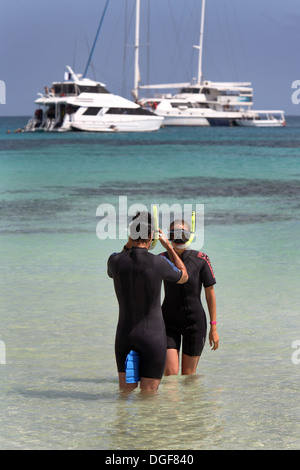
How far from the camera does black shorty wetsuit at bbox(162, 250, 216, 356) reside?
552 cm

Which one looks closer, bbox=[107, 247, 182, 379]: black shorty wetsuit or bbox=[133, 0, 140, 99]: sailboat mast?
bbox=[107, 247, 182, 379]: black shorty wetsuit

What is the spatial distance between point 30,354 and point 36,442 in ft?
7.09

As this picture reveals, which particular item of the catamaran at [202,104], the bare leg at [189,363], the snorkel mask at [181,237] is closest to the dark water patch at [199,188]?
the bare leg at [189,363]

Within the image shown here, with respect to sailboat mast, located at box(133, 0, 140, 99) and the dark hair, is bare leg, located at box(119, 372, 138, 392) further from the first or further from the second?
sailboat mast, located at box(133, 0, 140, 99)

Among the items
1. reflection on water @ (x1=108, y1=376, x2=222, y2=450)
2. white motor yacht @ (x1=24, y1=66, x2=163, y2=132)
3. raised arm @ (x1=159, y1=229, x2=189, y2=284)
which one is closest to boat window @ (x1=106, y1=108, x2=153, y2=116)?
white motor yacht @ (x1=24, y1=66, x2=163, y2=132)

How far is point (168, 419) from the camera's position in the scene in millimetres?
5297

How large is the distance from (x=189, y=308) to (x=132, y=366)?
2.54 ft

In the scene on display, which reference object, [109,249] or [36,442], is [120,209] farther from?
[36,442]

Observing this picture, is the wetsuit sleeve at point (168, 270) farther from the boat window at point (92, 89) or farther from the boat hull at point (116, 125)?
the boat hull at point (116, 125)

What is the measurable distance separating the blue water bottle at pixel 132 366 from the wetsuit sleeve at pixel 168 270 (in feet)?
1.73

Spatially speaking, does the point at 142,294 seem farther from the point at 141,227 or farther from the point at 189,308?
the point at 189,308

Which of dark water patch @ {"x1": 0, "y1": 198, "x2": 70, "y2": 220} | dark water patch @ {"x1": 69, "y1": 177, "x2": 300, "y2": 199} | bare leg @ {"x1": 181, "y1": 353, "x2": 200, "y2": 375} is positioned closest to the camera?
bare leg @ {"x1": 181, "y1": 353, "x2": 200, "y2": 375}

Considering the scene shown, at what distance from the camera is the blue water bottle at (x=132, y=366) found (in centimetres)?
497
